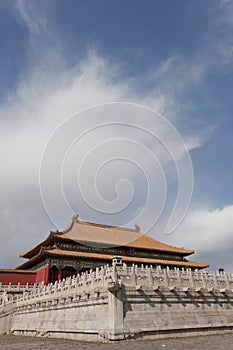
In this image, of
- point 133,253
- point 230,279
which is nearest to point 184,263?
point 133,253

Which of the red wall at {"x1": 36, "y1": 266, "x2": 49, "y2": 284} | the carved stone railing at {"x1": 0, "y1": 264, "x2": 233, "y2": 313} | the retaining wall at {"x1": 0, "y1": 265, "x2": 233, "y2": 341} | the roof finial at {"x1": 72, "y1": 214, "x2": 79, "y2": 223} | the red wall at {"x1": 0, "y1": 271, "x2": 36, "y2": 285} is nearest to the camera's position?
the retaining wall at {"x1": 0, "y1": 265, "x2": 233, "y2": 341}

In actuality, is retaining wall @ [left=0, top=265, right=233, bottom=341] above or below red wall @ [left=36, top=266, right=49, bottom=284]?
below

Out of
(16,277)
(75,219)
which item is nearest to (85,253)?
(16,277)

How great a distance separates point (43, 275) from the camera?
3366 cm

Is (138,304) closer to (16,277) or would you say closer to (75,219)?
(16,277)

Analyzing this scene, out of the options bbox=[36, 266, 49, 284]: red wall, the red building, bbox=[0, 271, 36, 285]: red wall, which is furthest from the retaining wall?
bbox=[0, 271, 36, 285]: red wall

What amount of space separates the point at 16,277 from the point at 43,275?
3260mm

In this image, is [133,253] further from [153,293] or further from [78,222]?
[153,293]

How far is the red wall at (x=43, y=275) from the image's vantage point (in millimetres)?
32681

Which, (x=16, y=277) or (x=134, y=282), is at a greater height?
(x=16, y=277)

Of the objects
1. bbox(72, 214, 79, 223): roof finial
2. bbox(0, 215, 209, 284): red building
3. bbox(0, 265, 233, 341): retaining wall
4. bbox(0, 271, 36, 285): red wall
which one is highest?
bbox(72, 214, 79, 223): roof finial

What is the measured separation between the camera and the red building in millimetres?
33594

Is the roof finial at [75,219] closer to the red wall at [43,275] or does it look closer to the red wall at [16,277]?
the red wall at [43,275]

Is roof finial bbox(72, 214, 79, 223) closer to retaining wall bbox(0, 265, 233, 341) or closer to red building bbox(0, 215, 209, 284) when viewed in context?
red building bbox(0, 215, 209, 284)
